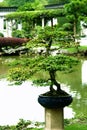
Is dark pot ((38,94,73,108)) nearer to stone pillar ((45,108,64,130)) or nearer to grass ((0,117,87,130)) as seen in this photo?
stone pillar ((45,108,64,130))

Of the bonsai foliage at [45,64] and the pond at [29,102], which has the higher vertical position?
the bonsai foliage at [45,64]

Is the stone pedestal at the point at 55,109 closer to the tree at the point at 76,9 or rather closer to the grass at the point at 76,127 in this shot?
the grass at the point at 76,127

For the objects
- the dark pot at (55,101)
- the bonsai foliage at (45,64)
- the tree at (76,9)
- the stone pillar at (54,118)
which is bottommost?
the stone pillar at (54,118)

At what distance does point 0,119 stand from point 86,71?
9007 millimetres

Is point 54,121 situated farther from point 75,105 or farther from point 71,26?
point 71,26

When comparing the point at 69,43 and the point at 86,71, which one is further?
the point at 86,71

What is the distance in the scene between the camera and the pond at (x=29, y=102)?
8750 millimetres

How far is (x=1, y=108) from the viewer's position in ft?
32.0

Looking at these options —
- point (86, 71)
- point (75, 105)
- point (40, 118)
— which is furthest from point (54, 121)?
point (86, 71)

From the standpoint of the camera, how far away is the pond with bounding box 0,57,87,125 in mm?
8750

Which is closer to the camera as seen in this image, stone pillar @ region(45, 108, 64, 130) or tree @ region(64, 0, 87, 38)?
stone pillar @ region(45, 108, 64, 130)

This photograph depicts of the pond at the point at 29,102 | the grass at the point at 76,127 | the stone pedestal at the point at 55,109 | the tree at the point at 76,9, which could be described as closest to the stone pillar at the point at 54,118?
the stone pedestal at the point at 55,109

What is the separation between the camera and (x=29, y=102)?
10398 millimetres

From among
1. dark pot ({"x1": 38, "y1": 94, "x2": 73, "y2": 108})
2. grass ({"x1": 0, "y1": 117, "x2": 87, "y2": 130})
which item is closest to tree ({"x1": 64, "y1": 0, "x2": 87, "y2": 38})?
grass ({"x1": 0, "y1": 117, "x2": 87, "y2": 130})
